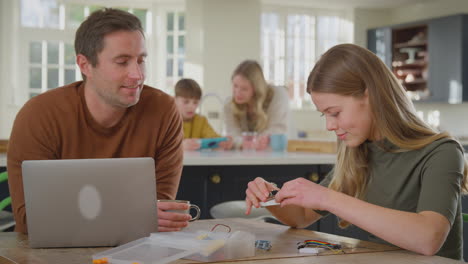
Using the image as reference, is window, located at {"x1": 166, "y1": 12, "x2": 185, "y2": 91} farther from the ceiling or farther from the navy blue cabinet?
the navy blue cabinet

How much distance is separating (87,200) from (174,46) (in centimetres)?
713

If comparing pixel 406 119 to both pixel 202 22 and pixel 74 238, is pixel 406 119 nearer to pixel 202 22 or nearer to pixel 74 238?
pixel 74 238

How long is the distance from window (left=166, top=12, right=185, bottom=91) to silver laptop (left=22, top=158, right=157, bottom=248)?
23.0ft

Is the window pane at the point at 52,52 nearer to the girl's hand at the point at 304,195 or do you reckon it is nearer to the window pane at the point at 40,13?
the window pane at the point at 40,13

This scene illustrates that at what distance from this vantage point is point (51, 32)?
7.79 meters

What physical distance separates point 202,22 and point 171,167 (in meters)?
6.07

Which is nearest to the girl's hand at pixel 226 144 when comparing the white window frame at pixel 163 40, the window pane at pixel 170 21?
the white window frame at pixel 163 40

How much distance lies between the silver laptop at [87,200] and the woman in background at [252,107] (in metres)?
2.87

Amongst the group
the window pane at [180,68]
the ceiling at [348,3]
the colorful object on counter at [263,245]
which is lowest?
the colorful object on counter at [263,245]

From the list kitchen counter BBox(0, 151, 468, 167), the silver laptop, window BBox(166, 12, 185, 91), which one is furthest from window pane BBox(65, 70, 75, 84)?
the silver laptop

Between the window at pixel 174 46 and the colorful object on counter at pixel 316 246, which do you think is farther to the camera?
the window at pixel 174 46

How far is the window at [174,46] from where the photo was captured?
8.31 meters

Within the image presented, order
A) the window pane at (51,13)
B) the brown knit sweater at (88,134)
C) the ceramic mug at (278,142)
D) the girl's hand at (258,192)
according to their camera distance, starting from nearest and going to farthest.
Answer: the girl's hand at (258,192) < the brown knit sweater at (88,134) < the ceramic mug at (278,142) < the window pane at (51,13)

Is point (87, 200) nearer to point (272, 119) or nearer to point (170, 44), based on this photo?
point (272, 119)
